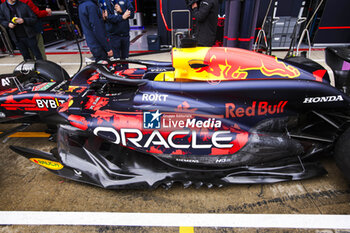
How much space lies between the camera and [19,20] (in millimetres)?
4582

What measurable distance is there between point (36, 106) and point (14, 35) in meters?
Result: 3.67

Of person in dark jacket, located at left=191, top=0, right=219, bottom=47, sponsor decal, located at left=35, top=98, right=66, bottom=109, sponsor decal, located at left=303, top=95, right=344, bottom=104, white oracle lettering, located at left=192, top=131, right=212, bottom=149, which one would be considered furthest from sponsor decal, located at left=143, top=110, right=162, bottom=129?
person in dark jacket, located at left=191, top=0, right=219, bottom=47

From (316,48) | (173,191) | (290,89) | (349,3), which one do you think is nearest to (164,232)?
(173,191)

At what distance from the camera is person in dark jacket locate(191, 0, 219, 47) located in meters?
4.05

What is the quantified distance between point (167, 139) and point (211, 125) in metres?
0.42

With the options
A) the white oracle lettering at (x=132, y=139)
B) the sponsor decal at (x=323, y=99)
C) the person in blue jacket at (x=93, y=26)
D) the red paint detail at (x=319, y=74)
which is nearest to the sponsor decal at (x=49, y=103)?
the white oracle lettering at (x=132, y=139)

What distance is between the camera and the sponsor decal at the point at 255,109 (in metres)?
1.90

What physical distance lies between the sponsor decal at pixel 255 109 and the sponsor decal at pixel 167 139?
0.63 ft

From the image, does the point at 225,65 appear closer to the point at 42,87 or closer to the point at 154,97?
the point at 154,97

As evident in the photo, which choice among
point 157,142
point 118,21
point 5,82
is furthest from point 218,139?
point 118,21

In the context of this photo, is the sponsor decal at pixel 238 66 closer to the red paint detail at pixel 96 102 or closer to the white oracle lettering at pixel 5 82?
the red paint detail at pixel 96 102

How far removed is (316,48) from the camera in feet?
25.9

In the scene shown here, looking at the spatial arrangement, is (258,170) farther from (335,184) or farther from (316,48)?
(316,48)

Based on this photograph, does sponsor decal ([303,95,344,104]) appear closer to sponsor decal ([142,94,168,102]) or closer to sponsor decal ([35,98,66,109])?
sponsor decal ([142,94,168,102])
